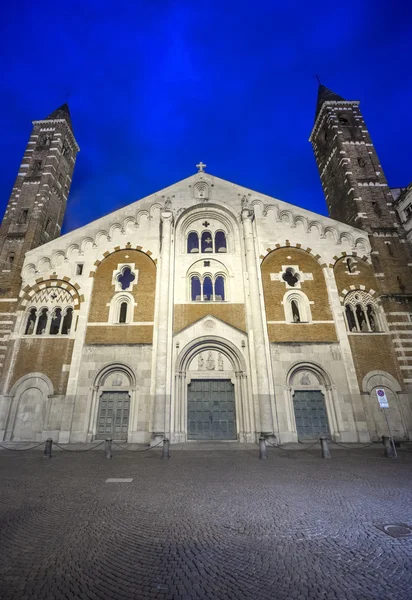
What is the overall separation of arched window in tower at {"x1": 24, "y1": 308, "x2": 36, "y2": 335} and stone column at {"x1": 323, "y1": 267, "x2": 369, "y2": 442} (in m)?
18.9

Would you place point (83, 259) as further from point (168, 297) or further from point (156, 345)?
point (156, 345)

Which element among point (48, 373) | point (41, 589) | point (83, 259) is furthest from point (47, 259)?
point (41, 589)

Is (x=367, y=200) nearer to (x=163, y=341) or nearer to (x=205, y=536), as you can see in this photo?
(x=163, y=341)

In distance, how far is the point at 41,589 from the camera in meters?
3.05

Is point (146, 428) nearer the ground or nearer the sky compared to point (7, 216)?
nearer the ground

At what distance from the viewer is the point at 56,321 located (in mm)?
17484

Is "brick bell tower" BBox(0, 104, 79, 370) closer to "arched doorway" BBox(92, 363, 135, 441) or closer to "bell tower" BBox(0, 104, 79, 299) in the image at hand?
Result: "bell tower" BBox(0, 104, 79, 299)

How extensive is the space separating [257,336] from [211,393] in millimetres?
4266

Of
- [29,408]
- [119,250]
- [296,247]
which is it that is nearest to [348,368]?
[296,247]

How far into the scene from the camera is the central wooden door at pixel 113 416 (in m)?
15.1

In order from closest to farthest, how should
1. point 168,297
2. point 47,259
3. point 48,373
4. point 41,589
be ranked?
point 41,589, point 48,373, point 168,297, point 47,259

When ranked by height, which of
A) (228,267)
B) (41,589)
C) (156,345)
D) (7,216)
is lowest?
(41,589)

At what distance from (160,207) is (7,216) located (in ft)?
36.1

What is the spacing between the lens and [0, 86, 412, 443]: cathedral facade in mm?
15148
